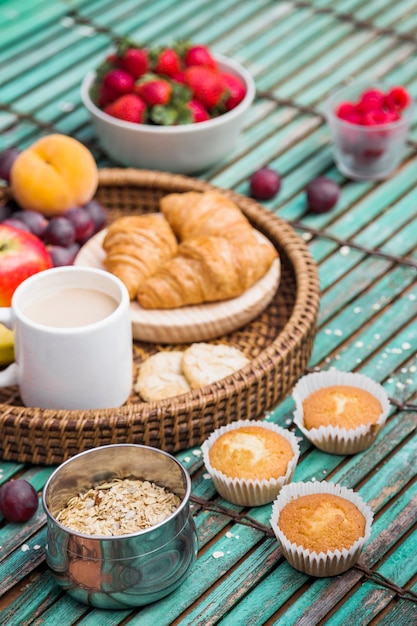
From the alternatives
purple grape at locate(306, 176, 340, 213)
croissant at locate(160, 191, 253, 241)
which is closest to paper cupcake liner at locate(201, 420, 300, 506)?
croissant at locate(160, 191, 253, 241)

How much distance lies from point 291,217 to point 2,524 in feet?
2.81

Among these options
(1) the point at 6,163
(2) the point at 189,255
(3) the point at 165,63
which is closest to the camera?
(2) the point at 189,255

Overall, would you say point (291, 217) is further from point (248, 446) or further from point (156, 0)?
point (156, 0)

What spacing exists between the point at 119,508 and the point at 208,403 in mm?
210

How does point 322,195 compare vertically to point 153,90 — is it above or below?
Answer: below

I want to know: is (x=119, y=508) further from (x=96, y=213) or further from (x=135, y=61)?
(x=135, y=61)

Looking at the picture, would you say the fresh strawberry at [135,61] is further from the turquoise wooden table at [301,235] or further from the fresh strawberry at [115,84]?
the turquoise wooden table at [301,235]

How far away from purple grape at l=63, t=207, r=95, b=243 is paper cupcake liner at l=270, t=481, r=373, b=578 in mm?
639

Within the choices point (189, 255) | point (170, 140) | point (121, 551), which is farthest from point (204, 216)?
point (121, 551)

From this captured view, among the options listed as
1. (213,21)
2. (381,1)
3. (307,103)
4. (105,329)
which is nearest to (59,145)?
(105,329)

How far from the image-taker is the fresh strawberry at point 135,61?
1858 millimetres

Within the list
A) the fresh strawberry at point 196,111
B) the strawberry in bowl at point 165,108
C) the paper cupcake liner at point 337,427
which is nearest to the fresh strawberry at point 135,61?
the strawberry in bowl at point 165,108

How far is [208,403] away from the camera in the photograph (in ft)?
4.25

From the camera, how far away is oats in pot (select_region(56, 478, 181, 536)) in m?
1.12
